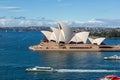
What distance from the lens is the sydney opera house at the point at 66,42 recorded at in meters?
56.4

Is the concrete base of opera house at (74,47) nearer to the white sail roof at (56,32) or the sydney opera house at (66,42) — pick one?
the sydney opera house at (66,42)

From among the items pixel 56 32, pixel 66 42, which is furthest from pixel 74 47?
pixel 56 32

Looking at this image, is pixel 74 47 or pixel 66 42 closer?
pixel 74 47

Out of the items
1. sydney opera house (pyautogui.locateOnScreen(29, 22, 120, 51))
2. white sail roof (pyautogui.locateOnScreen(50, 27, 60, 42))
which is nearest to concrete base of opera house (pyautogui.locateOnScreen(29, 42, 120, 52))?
sydney opera house (pyautogui.locateOnScreen(29, 22, 120, 51))

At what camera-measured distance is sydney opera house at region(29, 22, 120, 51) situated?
185 ft

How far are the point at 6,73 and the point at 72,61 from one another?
9.85m

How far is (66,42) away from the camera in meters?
58.0

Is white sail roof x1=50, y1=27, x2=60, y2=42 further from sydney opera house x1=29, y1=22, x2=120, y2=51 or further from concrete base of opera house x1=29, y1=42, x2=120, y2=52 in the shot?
concrete base of opera house x1=29, y1=42, x2=120, y2=52

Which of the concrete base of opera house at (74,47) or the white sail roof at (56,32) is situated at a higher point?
the white sail roof at (56,32)

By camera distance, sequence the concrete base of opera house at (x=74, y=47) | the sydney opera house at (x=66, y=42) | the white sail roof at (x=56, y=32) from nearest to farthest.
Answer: the concrete base of opera house at (x=74, y=47) < the sydney opera house at (x=66, y=42) < the white sail roof at (x=56, y=32)

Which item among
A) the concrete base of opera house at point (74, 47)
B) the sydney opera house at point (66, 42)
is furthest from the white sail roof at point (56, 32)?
the concrete base of opera house at point (74, 47)

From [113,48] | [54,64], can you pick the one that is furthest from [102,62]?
[113,48]

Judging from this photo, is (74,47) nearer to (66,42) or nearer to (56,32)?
(66,42)

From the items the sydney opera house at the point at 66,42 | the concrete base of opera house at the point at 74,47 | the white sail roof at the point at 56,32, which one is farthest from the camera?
the white sail roof at the point at 56,32
